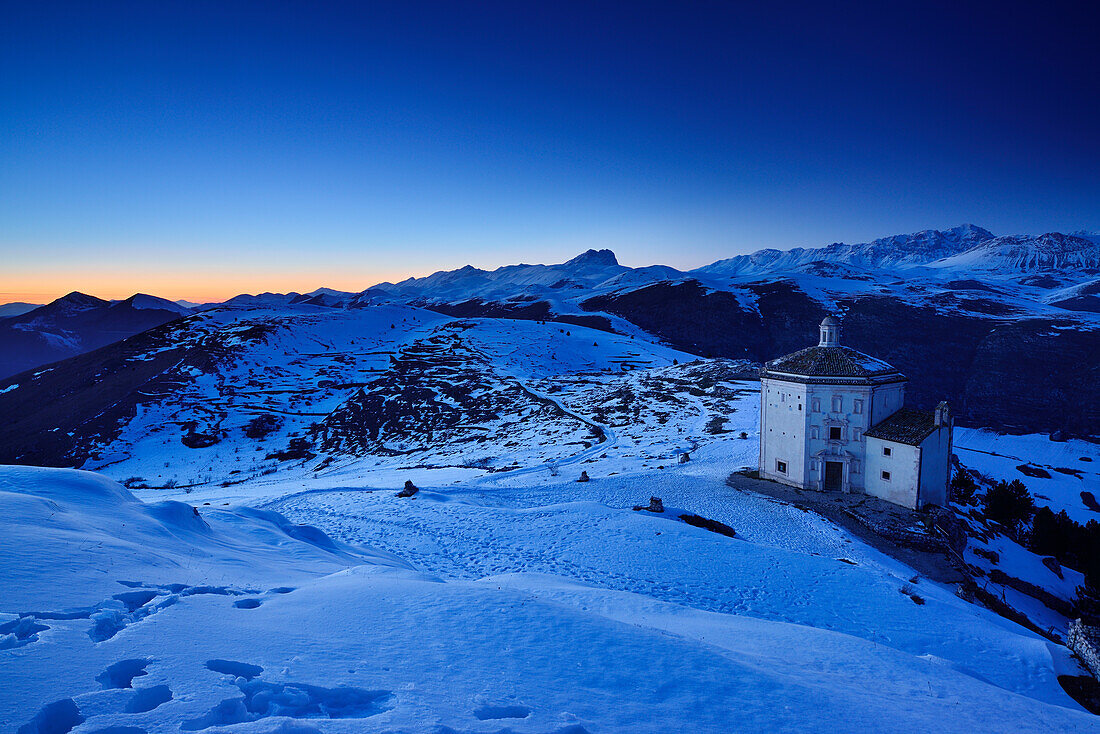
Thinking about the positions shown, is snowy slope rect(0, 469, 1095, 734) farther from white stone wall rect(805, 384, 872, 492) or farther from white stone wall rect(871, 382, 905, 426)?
white stone wall rect(871, 382, 905, 426)

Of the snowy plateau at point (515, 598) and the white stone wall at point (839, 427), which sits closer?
the snowy plateau at point (515, 598)

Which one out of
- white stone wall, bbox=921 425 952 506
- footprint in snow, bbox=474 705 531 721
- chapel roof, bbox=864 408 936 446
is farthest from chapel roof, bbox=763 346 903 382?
footprint in snow, bbox=474 705 531 721

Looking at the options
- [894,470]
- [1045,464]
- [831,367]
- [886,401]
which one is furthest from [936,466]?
[1045,464]

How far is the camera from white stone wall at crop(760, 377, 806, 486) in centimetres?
2992

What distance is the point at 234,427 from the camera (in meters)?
66.0

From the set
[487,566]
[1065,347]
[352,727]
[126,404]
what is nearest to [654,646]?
[352,727]

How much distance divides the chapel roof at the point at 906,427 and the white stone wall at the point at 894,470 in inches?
11.5

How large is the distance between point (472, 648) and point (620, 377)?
76.8 m

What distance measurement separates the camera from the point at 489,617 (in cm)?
893

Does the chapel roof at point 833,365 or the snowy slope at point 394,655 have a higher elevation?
the chapel roof at point 833,365

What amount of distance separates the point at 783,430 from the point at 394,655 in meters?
28.9

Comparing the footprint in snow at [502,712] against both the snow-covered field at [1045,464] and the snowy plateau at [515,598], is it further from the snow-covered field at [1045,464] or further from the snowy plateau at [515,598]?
the snow-covered field at [1045,464]

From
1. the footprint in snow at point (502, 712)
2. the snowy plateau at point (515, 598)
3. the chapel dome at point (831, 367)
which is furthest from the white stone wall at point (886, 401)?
the footprint in snow at point (502, 712)

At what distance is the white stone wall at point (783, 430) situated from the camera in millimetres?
29922
